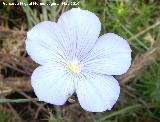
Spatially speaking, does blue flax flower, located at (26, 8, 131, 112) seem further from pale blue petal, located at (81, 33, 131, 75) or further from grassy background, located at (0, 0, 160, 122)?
grassy background, located at (0, 0, 160, 122)

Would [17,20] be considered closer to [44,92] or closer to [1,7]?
[1,7]

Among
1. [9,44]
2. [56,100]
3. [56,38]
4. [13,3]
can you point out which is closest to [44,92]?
[56,100]

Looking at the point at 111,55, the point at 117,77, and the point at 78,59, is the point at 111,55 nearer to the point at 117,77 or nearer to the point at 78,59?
the point at 78,59

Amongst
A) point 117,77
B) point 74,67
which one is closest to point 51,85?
point 74,67

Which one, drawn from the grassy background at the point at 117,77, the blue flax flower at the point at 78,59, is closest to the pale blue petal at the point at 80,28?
the blue flax flower at the point at 78,59

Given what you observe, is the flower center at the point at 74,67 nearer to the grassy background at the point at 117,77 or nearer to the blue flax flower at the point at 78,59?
the blue flax flower at the point at 78,59
